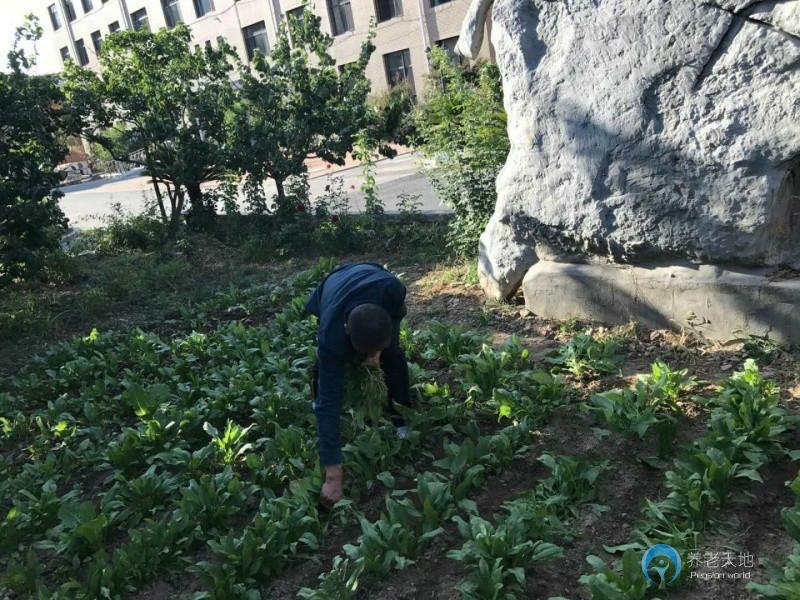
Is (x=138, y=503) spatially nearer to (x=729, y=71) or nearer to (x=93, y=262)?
(x=729, y=71)

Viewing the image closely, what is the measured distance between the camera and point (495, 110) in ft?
22.8

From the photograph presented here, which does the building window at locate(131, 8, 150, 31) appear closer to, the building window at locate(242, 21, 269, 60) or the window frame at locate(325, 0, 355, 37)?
the building window at locate(242, 21, 269, 60)

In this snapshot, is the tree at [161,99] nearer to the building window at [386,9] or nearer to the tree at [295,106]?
the tree at [295,106]

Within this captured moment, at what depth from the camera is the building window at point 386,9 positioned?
24.7 metres

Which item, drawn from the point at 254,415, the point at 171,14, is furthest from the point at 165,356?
the point at 171,14

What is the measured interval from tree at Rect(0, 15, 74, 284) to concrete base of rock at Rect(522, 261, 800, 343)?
5.74 m

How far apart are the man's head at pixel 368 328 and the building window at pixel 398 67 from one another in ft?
77.1

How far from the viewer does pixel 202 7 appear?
107 feet

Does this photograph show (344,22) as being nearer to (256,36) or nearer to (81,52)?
(256,36)

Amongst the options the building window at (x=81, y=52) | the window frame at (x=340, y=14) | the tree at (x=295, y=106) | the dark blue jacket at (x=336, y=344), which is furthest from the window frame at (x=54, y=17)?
the dark blue jacket at (x=336, y=344)

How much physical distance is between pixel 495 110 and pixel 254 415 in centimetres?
418

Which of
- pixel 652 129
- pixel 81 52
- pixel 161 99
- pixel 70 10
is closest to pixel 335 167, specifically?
pixel 161 99

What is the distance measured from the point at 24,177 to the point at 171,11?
30.4 metres

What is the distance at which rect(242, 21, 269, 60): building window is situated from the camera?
97.4ft
